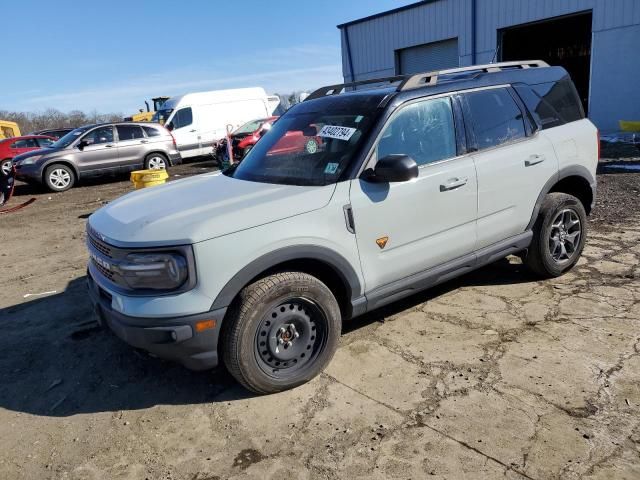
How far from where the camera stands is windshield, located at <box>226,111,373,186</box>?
11.5ft

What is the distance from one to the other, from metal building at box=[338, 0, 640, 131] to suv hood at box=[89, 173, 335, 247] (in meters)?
11.0

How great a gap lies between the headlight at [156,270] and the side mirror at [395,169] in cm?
135

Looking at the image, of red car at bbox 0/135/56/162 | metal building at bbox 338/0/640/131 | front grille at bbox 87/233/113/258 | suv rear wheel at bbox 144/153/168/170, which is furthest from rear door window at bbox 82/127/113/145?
front grille at bbox 87/233/113/258

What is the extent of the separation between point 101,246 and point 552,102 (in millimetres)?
3931

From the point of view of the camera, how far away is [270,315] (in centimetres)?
312

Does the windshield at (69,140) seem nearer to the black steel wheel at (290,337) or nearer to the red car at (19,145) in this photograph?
the red car at (19,145)

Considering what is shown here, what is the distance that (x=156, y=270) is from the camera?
2.84 metres

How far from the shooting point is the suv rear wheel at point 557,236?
449cm

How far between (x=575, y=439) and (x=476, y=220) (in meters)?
1.78

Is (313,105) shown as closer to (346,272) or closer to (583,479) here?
(346,272)

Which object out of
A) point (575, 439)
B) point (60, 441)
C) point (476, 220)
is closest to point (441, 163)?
point (476, 220)

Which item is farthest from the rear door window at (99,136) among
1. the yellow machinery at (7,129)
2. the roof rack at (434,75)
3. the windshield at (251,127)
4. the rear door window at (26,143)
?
the yellow machinery at (7,129)

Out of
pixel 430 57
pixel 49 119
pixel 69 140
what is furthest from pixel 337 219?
pixel 49 119

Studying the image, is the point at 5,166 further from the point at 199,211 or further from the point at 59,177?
the point at 199,211
